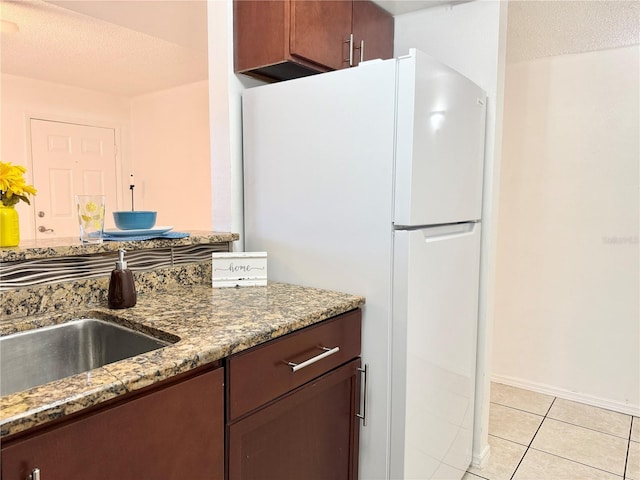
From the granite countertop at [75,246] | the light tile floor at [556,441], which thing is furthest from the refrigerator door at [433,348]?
the granite countertop at [75,246]

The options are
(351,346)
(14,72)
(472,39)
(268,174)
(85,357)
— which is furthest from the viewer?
(14,72)

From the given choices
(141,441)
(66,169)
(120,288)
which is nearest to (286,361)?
(141,441)

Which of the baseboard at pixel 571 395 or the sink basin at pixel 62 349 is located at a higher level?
the sink basin at pixel 62 349

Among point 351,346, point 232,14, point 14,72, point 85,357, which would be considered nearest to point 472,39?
point 232,14

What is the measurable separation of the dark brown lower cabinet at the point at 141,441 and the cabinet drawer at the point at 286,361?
55mm

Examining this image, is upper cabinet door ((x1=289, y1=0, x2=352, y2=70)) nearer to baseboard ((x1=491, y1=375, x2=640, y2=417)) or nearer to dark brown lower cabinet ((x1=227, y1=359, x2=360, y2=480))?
dark brown lower cabinet ((x1=227, y1=359, x2=360, y2=480))

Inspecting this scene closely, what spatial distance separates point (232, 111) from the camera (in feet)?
5.55

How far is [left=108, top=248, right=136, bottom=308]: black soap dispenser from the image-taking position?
1.27 m

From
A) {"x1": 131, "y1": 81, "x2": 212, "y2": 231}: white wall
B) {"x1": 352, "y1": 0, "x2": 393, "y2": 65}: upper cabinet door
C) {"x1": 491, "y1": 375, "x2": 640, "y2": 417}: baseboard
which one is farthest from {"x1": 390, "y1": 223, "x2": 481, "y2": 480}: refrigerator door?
{"x1": 131, "y1": 81, "x2": 212, "y2": 231}: white wall

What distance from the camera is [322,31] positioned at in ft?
5.39

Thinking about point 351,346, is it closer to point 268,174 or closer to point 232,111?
point 268,174

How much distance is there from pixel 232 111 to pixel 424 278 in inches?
37.4

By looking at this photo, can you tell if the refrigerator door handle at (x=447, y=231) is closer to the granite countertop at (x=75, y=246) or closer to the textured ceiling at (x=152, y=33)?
the granite countertop at (x=75, y=246)

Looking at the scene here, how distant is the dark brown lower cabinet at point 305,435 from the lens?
3.53 ft
